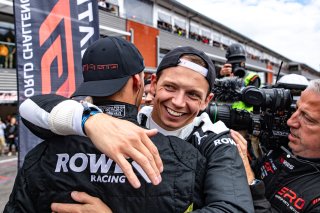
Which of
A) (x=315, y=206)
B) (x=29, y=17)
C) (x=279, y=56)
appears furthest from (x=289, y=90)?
(x=279, y=56)

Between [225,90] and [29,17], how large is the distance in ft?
6.22

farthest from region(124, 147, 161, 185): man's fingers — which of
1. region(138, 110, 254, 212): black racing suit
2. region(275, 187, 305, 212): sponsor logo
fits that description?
region(275, 187, 305, 212): sponsor logo

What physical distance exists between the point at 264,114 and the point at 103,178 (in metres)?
1.19

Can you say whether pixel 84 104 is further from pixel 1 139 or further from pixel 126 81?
pixel 1 139

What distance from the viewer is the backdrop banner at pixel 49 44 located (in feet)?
8.60

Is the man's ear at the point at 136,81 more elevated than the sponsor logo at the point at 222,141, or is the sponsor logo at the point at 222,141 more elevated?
Answer: the man's ear at the point at 136,81

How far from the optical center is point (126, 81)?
42.0 inches

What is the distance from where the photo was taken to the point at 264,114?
1.76 m

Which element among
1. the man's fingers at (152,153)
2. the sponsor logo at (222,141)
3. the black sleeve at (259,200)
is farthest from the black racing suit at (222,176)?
the man's fingers at (152,153)

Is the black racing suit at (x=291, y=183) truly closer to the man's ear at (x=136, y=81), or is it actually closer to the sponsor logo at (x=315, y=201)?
the sponsor logo at (x=315, y=201)

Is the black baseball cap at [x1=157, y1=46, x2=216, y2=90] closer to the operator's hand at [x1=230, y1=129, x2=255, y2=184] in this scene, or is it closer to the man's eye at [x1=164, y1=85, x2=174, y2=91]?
the man's eye at [x1=164, y1=85, x2=174, y2=91]

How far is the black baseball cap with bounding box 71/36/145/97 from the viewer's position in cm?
105

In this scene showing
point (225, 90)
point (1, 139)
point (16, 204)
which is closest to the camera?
point (16, 204)

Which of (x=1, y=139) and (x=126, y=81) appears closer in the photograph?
(x=126, y=81)
